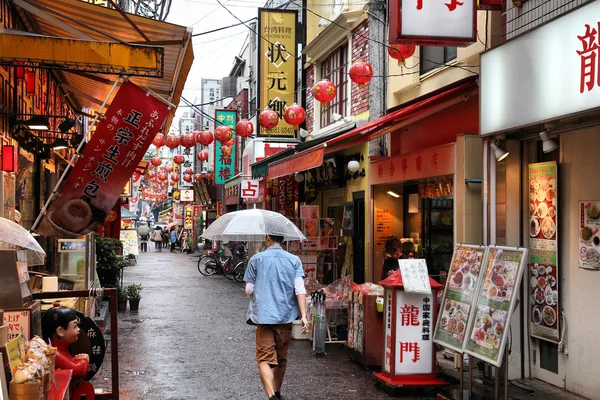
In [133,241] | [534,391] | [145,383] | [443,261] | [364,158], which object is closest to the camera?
[534,391]

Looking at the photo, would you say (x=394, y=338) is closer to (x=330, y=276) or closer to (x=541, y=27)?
(x=541, y=27)

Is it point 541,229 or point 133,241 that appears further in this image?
point 133,241

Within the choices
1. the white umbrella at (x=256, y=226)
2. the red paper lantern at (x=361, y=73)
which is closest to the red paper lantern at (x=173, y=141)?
the white umbrella at (x=256, y=226)

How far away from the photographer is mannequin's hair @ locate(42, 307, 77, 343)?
6.19 metres

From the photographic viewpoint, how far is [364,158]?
53.0 ft

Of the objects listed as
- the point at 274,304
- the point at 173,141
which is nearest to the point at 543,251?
the point at 274,304

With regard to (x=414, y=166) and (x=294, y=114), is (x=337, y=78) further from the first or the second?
(x=414, y=166)

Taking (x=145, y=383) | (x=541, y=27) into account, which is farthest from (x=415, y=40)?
(x=145, y=383)

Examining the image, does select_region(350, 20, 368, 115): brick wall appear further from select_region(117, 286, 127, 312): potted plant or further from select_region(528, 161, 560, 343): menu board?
select_region(528, 161, 560, 343): menu board

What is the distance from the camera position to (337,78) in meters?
19.5

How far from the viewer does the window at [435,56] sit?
12.6m

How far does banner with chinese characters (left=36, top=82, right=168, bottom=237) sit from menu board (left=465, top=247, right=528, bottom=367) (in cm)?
440

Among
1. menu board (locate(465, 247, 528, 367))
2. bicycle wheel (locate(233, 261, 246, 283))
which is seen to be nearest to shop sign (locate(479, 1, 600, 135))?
menu board (locate(465, 247, 528, 367))

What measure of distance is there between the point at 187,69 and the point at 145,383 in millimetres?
4312
